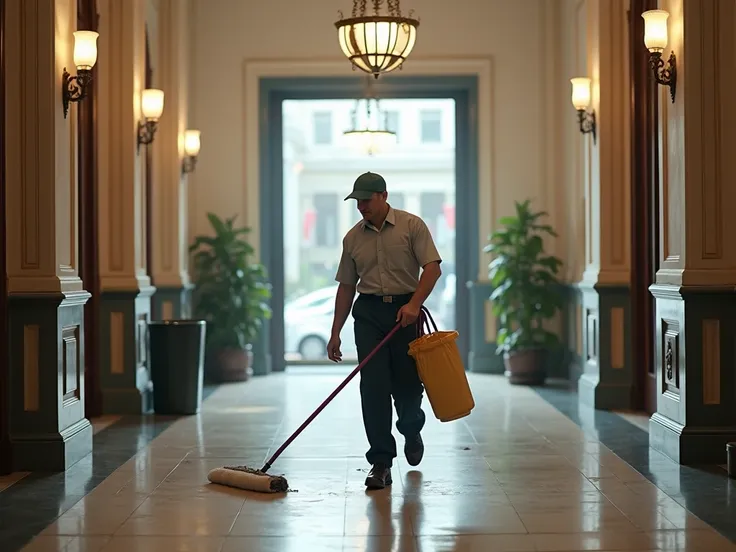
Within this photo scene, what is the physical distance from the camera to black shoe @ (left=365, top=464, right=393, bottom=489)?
5363 millimetres

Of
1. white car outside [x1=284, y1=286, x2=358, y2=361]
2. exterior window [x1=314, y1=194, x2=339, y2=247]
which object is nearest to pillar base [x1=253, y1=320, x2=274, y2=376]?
white car outside [x1=284, y1=286, x2=358, y2=361]

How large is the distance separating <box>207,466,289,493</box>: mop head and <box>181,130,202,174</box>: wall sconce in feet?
17.6

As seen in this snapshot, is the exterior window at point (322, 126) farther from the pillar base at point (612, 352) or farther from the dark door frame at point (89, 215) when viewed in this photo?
the pillar base at point (612, 352)

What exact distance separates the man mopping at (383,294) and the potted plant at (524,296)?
4.78 metres

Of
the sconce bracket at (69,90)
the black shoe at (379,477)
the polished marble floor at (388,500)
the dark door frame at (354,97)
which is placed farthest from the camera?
the dark door frame at (354,97)

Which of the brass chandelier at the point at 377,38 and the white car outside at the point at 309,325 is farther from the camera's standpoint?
the white car outside at the point at 309,325

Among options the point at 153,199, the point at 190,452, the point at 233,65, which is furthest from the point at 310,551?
the point at 233,65

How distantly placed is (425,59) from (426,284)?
20.8 ft

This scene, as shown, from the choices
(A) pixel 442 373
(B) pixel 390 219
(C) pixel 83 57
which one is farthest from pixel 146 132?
(A) pixel 442 373

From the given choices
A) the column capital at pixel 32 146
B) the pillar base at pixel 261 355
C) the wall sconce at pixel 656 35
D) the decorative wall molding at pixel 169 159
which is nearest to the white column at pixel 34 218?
the column capital at pixel 32 146

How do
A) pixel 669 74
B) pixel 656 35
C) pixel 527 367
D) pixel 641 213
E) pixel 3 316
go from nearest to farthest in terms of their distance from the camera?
pixel 3 316 < pixel 669 74 < pixel 656 35 < pixel 641 213 < pixel 527 367

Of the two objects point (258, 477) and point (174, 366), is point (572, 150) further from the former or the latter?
point (258, 477)

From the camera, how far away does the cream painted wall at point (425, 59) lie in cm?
1139

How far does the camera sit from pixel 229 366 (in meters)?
10.8
